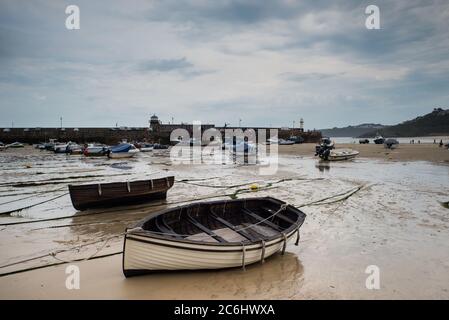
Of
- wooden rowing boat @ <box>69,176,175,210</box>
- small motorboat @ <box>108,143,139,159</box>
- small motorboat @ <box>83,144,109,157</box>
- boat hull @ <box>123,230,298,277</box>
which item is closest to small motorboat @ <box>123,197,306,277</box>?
boat hull @ <box>123,230,298,277</box>

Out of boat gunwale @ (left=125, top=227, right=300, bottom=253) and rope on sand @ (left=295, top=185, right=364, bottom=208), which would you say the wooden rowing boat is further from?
boat gunwale @ (left=125, top=227, right=300, bottom=253)

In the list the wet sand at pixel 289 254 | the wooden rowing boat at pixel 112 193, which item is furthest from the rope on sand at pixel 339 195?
the wooden rowing boat at pixel 112 193

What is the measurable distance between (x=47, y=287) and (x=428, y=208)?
48.8 ft

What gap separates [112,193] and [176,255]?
26.0 ft

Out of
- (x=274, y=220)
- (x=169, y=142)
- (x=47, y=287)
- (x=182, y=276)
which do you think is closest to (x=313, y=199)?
(x=274, y=220)

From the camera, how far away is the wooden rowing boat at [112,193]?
1291cm

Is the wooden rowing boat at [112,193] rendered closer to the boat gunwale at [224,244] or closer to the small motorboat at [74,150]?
the boat gunwale at [224,244]

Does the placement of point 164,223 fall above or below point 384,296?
above

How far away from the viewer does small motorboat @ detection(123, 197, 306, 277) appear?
6.38m

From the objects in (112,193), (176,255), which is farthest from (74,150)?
(176,255)

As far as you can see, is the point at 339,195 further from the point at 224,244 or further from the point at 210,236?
the point at 224,244
